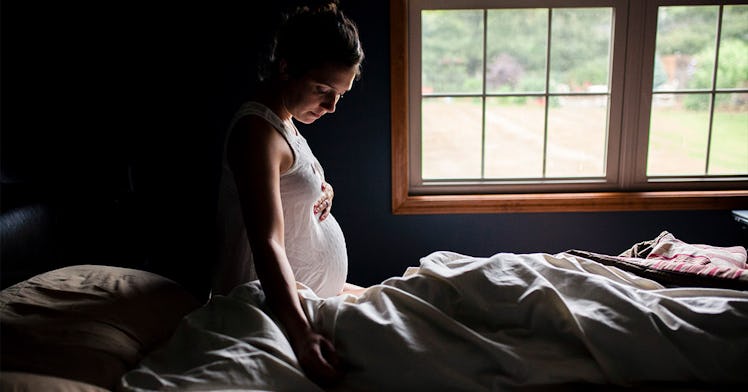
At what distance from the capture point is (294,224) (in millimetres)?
1405

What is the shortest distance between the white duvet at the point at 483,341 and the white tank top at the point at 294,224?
293 millimetres

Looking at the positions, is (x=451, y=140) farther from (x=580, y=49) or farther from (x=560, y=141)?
(x=580, y=49)

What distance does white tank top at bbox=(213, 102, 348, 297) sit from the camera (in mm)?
1342

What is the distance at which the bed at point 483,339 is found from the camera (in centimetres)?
98

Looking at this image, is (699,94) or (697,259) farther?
(699,94)

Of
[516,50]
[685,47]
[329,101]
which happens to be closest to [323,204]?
[329,101]

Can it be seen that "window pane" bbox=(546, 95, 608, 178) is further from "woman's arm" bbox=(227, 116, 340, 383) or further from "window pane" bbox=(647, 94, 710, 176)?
"woman's arm" bbox=(227, 116, 340, 383)

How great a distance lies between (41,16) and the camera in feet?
5.36

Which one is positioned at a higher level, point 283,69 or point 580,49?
point 580,49

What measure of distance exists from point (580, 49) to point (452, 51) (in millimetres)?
574

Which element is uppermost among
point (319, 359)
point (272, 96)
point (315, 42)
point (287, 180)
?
point (315, 42)

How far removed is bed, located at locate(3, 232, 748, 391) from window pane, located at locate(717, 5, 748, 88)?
1.73m

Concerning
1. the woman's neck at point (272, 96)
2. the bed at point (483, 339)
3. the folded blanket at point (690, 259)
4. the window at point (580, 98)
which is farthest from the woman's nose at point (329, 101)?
the window at point (580, 98)

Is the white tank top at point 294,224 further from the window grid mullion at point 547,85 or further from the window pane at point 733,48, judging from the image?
the window pane at point 733,48
